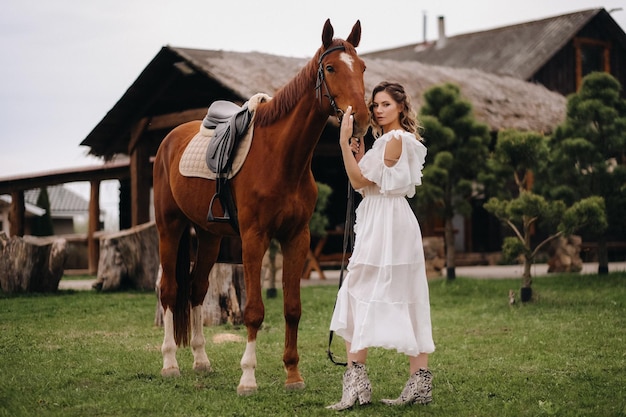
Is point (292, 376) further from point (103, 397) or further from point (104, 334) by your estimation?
point (104, 334)

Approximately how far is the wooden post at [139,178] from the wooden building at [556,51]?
396 inches

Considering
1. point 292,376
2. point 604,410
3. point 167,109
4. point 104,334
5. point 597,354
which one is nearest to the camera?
point 604,410

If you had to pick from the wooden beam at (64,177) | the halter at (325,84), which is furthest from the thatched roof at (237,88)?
the halter at (325,84)

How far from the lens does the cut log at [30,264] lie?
36.7 feet

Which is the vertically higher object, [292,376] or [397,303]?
[397,303]

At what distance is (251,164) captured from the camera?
5.14 m

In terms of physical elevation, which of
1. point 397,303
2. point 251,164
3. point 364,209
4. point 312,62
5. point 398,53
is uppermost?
point 398,53

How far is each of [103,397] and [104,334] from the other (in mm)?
3028

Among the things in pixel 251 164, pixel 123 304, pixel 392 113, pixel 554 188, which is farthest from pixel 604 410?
pixel 554 188

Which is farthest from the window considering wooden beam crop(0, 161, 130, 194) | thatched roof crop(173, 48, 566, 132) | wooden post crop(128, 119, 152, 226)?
wooden post crop(128, 119, 152, 226)

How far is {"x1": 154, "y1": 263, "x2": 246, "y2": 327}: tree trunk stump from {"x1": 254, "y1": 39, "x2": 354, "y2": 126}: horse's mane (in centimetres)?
341

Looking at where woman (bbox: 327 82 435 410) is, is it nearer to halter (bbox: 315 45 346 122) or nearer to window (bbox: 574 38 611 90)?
halter (bbox: 315 45 346 122)

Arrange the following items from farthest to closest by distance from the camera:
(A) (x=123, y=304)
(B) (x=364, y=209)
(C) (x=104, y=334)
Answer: (A) (x=123, y=304) → (C) (x=104, y=334) → (B) (x=364, y=209)

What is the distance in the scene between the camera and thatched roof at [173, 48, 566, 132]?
1259 centimetres
